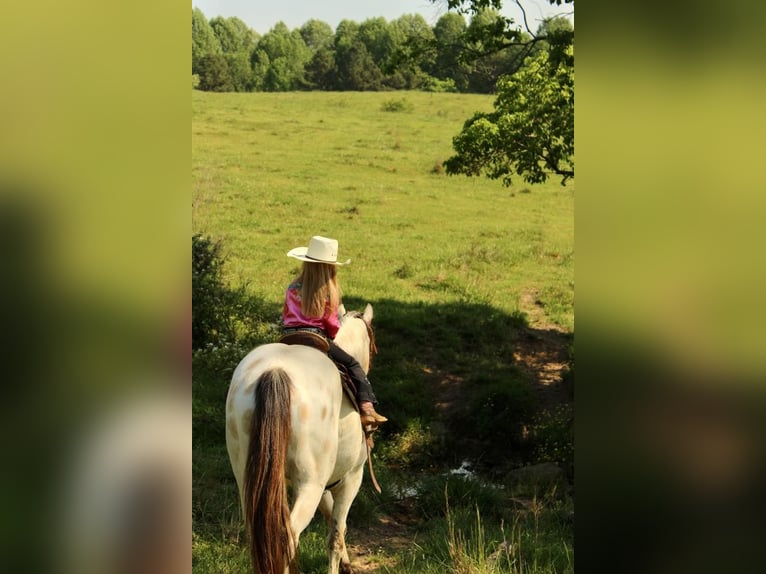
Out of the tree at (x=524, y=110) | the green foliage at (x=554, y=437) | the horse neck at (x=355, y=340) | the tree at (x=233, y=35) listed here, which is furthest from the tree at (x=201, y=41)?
the horse neck at (x=355, y=340)

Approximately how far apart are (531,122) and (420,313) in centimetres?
440

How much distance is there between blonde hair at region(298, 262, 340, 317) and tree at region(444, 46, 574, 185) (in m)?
5.45

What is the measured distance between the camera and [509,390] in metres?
10.9

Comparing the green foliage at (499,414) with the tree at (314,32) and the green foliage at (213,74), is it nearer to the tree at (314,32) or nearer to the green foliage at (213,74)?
the green foliage at (213,74)

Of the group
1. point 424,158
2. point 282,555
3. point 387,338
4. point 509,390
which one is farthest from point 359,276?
point 282,555

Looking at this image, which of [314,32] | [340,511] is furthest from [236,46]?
[340,511]

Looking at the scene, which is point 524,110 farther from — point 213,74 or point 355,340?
point 213,74

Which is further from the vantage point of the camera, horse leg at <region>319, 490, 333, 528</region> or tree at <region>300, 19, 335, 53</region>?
tree at <region>300, 19, 335, 53</region>

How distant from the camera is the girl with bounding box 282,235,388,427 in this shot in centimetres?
515

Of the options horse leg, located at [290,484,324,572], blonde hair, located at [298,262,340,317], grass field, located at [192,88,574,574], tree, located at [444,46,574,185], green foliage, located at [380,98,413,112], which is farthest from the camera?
green foliage, located at [380,98,413,112]

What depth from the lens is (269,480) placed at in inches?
169
